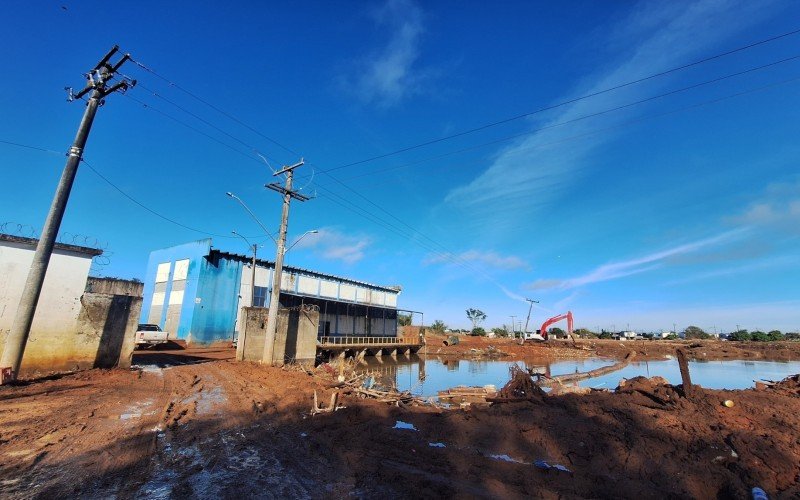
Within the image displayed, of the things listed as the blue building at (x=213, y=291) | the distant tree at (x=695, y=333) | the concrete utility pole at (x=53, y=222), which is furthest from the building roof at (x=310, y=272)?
the distant tree at (x=695, y=333)

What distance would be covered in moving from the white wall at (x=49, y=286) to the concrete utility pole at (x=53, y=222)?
133cm

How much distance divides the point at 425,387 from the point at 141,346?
21533 mm

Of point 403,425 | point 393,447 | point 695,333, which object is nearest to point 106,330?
point 403,425

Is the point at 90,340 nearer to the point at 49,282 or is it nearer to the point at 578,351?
the point at 49,282

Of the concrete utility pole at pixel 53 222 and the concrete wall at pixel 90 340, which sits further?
the concrete wall at pixel 90 340

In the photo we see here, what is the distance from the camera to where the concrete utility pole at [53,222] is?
1149 centimetres

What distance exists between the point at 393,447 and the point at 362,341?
39.6 metres

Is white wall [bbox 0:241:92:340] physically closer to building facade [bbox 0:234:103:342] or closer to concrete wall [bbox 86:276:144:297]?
building facade [bbox 0:234:103:342]

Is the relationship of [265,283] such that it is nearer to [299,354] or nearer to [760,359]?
[299,354]

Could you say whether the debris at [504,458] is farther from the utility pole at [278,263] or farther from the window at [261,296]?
the window at [261,296]

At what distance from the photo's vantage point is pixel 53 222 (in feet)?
40.4

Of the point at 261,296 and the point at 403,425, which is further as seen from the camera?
the point at 261,296

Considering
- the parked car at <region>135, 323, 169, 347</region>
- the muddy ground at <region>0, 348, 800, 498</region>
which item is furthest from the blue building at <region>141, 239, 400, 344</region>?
the muddy ground at <region>0, 348, 800, 498</region>

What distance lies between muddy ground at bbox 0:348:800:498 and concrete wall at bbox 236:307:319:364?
920 cm
